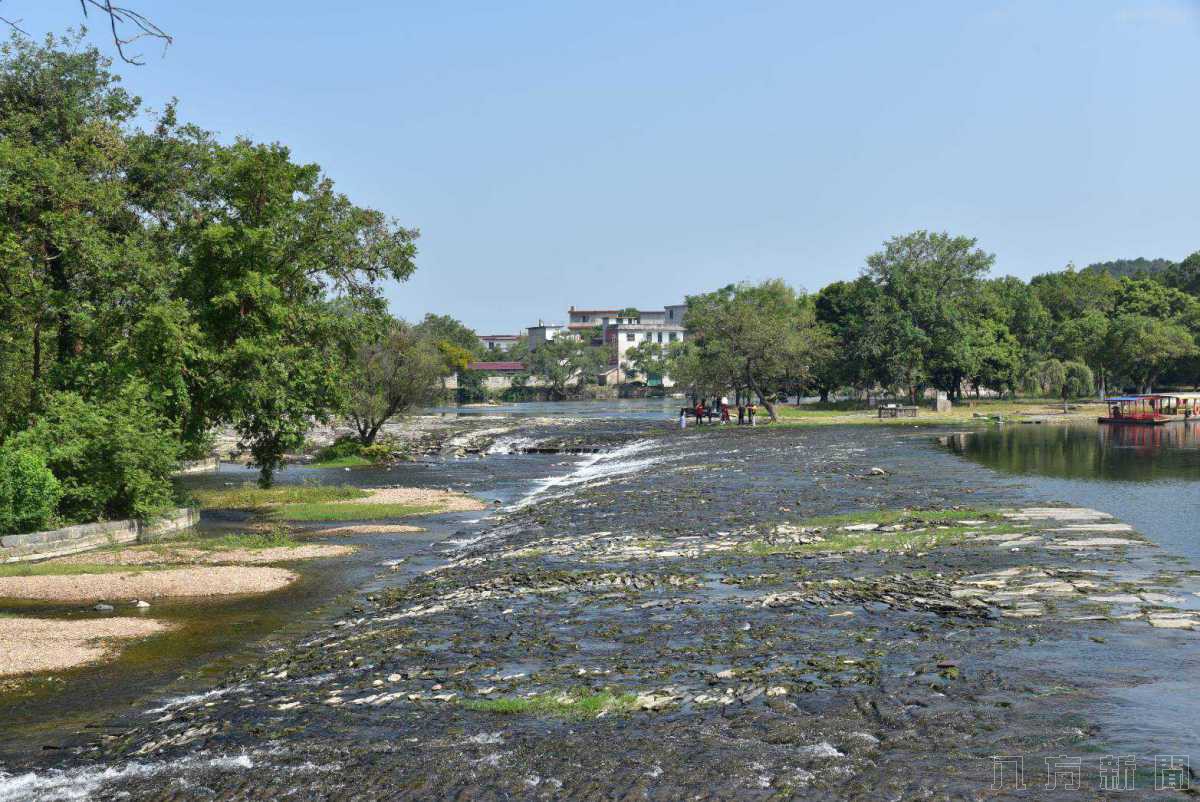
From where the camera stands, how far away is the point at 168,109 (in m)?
37.4

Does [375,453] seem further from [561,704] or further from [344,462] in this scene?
[561,704]

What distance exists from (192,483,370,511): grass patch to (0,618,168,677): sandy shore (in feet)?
63.4

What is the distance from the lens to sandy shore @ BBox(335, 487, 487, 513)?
125 ft

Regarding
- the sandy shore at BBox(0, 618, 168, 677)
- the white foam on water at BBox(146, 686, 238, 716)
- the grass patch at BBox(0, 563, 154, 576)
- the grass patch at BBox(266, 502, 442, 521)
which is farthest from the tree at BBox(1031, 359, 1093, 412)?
the white foam on water at BBox(146, 686, 238, 716)

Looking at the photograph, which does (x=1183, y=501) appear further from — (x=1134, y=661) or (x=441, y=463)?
(x=441, y=463)

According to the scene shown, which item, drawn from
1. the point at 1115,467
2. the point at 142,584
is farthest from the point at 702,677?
the point at 1115,467

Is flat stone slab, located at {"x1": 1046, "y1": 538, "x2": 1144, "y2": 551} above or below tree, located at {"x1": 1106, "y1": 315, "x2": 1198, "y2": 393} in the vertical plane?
below

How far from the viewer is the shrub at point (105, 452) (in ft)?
93.8

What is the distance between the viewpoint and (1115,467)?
42250 millimetres

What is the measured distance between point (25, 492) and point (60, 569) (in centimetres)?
397

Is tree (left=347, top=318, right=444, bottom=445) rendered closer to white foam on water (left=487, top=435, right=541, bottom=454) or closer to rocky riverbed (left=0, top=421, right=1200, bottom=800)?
white foam on water (left=487, top=435, right=541, bottom=454)

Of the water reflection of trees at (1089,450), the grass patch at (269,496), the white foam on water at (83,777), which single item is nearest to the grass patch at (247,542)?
the grass patch at (269,496)

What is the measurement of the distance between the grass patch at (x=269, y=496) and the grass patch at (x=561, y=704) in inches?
1075

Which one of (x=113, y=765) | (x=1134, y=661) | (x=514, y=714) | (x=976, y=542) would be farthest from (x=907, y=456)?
(x=113, y=765)
